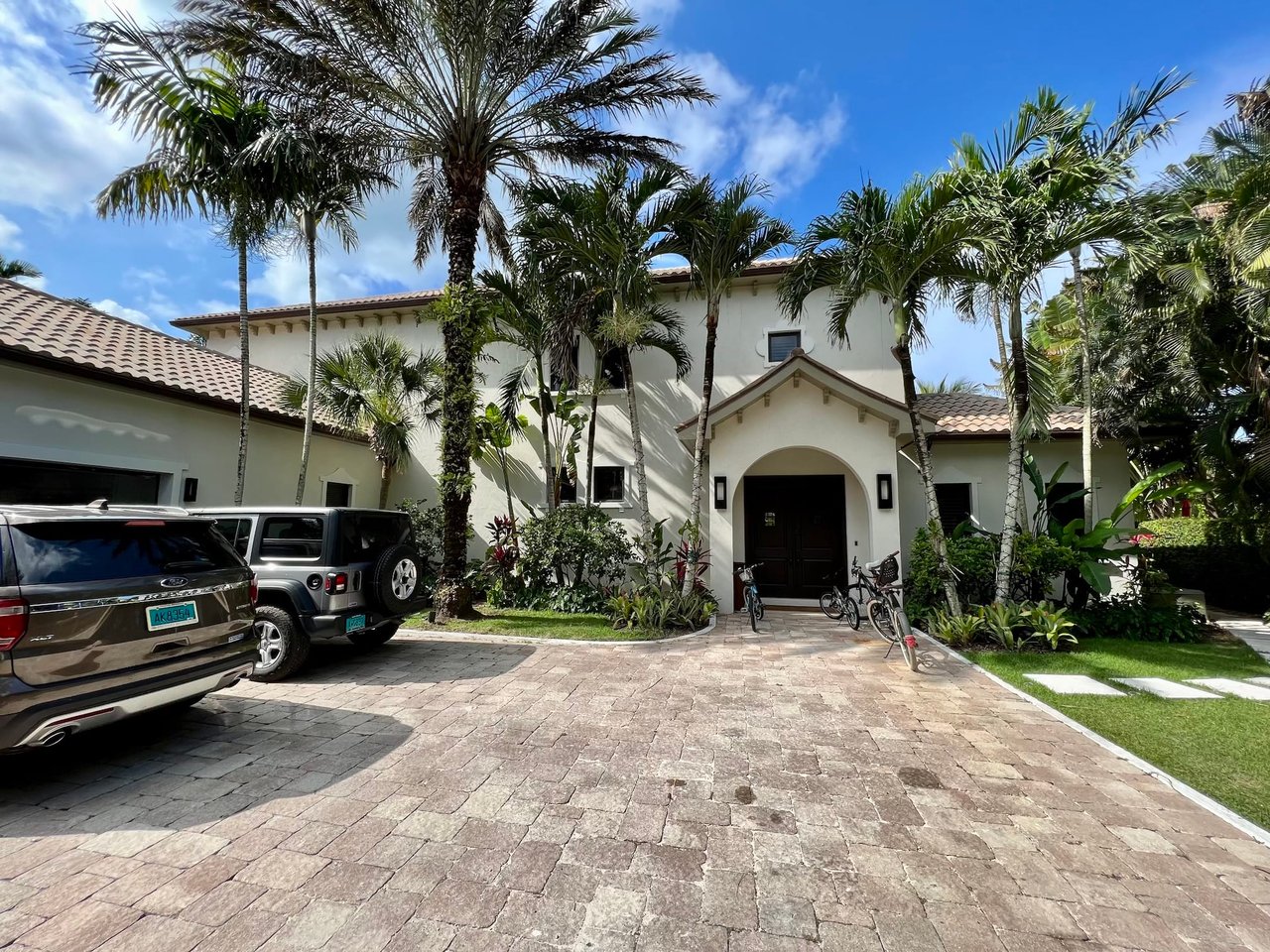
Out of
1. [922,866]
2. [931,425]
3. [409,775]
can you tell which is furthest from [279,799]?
[931,425]

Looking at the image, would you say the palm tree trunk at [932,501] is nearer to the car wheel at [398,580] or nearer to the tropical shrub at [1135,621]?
the tropical shrub at [1135,621]

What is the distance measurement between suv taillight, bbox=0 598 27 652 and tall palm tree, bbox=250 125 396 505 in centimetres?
769

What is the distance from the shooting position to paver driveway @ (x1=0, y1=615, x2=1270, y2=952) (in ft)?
7.66

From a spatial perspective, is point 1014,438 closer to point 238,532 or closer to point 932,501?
point 932,501

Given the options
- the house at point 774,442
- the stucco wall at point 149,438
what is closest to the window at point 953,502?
the house at point 774,442

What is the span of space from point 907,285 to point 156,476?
13419mm

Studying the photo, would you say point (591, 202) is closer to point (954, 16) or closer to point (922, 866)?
point (954, 16)

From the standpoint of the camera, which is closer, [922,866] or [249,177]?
[922,866]

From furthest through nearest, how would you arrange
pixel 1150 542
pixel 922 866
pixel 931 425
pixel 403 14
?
pixel 1150 542, pixel 931 425, pixel 403 14, pixel 922 866

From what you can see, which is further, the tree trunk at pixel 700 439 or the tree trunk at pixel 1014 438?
the tree trunk at pixel 700 439

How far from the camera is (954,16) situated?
293 inches

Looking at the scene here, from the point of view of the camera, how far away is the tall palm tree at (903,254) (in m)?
7.46

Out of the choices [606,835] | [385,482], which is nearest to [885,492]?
[606,835]

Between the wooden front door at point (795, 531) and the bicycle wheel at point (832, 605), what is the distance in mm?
1746
